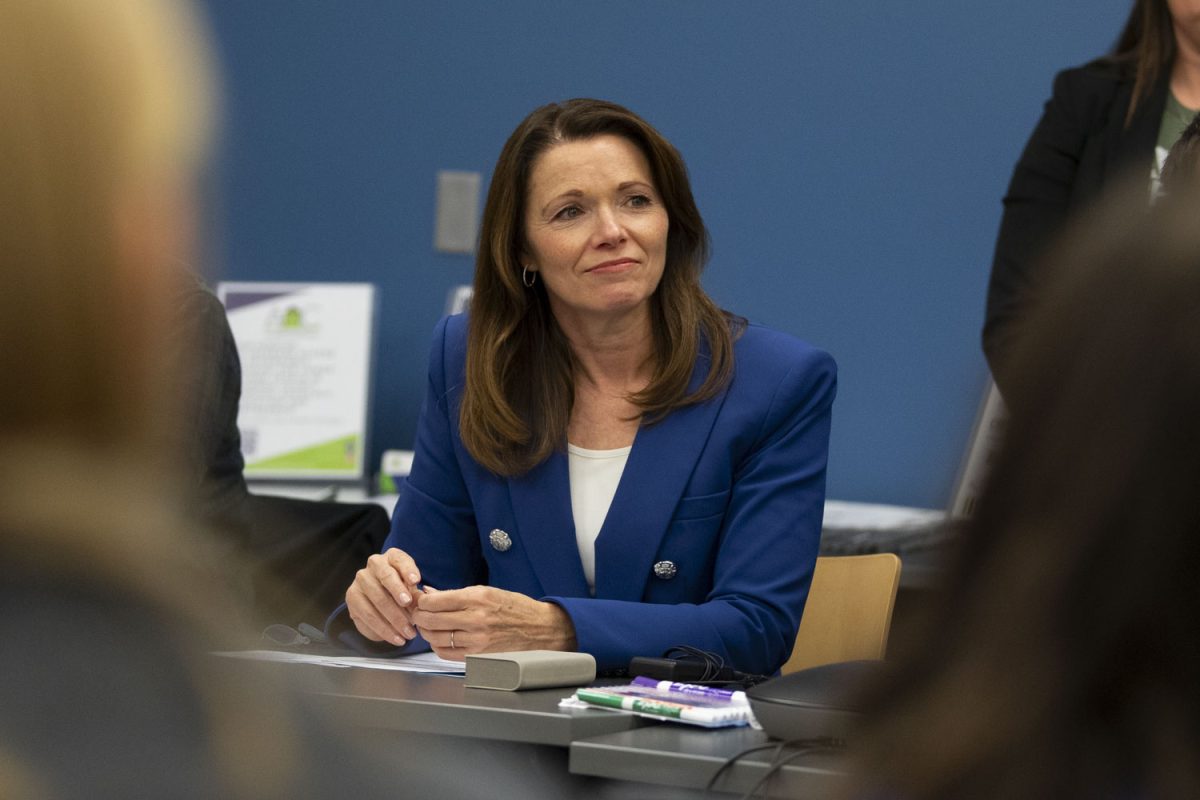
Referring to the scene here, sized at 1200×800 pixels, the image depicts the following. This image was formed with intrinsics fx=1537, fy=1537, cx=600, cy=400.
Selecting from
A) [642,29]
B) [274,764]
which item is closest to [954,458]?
[274,764]

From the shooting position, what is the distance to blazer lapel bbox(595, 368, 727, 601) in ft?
7.13

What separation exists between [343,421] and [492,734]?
299 centimetres

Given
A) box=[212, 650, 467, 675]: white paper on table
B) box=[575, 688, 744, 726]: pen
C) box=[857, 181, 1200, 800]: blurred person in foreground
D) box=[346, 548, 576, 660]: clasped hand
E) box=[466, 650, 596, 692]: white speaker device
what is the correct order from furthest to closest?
box=[346, 548, 576, 660]: clasped hand, box=[212, 650, 467, 675]: white paper on table, box=[466, 650, 596, 692]: white speaker device, box=[575, 688, 744, 726]: pen, box=[857, 181, 1200, 800]: blurred person in foreground

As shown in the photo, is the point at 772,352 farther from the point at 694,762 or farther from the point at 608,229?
the point at 694,762

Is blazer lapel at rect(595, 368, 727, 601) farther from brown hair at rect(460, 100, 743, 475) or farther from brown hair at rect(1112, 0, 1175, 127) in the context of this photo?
brown hair at rect(1112, 0, 1175, 127)

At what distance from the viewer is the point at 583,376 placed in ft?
7.80

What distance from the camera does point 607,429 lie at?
2.30 metres

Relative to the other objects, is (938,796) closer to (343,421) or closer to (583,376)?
(583,376)

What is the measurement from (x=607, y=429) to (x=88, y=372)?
5.65ft

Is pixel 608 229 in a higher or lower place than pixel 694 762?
higher

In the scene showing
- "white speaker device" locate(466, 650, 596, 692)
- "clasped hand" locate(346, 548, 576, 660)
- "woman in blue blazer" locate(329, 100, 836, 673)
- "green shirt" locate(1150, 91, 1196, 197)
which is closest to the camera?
"white speaker device" locate(466, 650, 596, 692)

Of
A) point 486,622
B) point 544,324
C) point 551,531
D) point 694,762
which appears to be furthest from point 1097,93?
point 694,762

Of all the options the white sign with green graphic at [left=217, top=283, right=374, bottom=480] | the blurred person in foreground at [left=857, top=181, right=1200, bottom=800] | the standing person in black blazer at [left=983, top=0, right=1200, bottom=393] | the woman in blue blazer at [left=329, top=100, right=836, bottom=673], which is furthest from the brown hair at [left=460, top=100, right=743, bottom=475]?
the white sign with green graphic at [left=217, top=283, right=374, bottom=480]

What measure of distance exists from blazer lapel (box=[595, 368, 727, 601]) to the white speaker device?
1.77 feet
